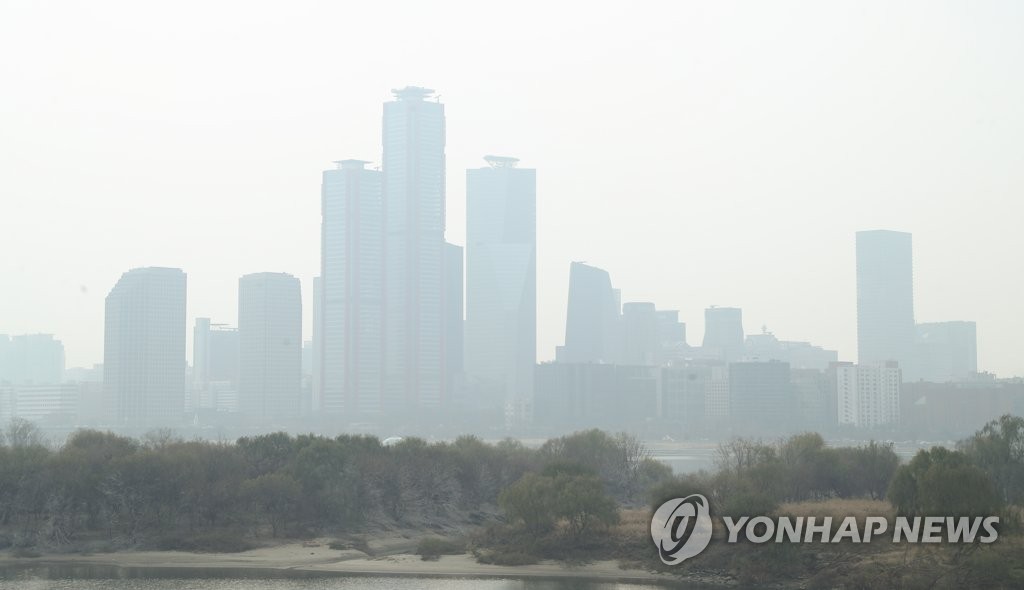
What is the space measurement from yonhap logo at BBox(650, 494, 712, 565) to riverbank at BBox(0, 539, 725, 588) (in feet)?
6.55

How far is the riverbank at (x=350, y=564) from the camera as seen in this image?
65.4 meters

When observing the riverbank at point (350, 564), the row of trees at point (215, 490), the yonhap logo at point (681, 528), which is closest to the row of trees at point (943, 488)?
the riverbank at point (350, 564)

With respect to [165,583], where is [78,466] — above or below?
above

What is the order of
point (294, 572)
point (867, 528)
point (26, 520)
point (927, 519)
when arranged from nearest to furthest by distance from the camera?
point (927, 519), point (867, 528), point (294, 572), point (26, 520)

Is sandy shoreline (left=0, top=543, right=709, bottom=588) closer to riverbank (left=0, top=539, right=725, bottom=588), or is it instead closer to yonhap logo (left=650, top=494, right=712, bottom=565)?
riverbank (left=0, top=539, right=725, bottom=588)

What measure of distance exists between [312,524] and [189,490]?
8189 millimetres

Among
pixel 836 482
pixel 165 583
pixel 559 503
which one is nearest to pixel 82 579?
pixel 165 583

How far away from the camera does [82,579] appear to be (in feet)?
209

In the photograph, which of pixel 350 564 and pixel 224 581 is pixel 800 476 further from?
pixel 224 581

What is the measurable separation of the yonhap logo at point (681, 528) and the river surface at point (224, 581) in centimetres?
441

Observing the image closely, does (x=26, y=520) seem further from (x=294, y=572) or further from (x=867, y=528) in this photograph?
(x=867, y=528)

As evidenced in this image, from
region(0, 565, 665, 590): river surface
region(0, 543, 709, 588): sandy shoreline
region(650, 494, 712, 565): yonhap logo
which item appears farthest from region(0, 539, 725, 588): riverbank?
region(650, 494, 712, 565): yonhap logo

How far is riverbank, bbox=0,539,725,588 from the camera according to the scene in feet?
215

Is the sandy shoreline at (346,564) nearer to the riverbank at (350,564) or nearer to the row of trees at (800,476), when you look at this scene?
the riverbank at (350,564)
